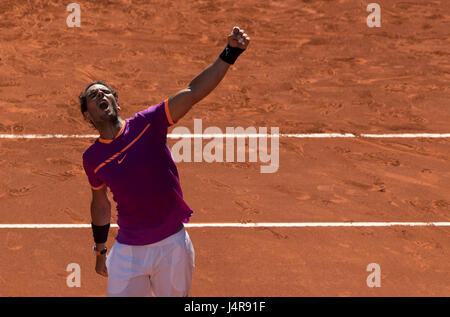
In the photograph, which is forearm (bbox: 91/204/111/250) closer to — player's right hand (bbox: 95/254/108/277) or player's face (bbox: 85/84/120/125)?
player's right hand (bbox: 95/254/108/277)

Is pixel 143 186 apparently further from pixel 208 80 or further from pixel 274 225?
pixel 274 225

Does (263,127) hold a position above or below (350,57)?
below

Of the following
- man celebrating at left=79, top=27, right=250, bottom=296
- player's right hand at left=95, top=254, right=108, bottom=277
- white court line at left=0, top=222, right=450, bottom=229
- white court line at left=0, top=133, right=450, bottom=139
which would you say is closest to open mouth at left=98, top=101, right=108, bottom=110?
man celebrating at left=79, top=27, right=250, bottom=296

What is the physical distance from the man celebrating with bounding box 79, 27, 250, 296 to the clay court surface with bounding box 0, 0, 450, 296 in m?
2.74

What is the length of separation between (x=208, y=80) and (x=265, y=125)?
22.8 feet

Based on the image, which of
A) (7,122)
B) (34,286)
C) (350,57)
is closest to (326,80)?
(350,57)

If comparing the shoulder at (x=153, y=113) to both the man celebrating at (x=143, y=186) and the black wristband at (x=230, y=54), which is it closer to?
the man celebrating at (x=143, y=186)

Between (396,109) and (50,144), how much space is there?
19.1 feet

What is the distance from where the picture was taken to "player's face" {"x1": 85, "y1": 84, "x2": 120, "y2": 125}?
439cm

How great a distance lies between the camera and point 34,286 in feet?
23.8

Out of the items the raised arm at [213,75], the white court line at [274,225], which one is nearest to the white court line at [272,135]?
the white court line at [274,225]

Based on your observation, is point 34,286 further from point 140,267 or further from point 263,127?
point 263,127

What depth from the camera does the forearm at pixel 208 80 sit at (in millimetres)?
4320

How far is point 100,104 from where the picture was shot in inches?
173
